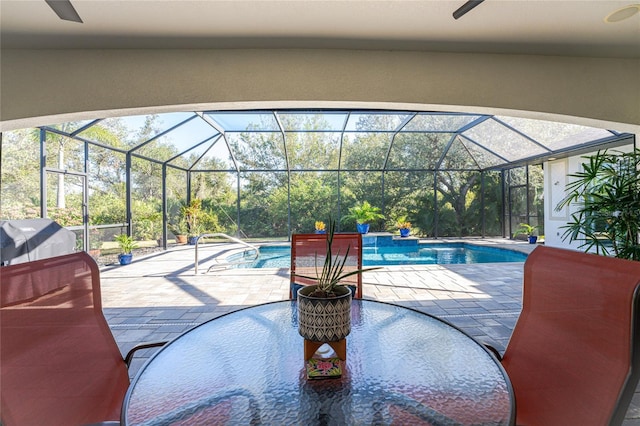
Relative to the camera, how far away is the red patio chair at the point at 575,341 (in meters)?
0.91

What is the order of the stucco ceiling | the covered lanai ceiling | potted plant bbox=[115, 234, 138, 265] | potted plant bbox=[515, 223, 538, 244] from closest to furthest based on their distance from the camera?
the stucco ceiling → potted plant bbox=[115, 234, 138, 265] → the covered lanai ceiling → potted plant bbox=[515, 223, 538, 244]

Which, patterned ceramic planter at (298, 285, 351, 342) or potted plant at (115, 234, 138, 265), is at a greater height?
patterned ceramic planter at (298, 285, 351, 342)

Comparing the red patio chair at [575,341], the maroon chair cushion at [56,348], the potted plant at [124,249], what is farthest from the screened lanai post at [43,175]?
the red patio chair at [575,341]

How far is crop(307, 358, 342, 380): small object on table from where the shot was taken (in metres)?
1.01

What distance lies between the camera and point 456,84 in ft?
A: 11.0

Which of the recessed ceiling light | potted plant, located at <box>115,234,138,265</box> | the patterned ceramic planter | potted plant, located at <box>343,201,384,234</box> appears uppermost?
the recessed ceiling light

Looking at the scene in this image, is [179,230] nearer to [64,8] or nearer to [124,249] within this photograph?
[124,249]

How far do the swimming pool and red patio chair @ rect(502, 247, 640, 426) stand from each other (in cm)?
588

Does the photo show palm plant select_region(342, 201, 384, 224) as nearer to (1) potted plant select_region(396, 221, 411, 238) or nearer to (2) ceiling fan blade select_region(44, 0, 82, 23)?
(1) potted plant select_region(396, 221, 411, 238)

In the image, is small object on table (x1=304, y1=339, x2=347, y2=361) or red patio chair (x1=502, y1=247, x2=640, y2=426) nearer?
red patio chair (x1=502, y1=247, x2=640, y2=426)

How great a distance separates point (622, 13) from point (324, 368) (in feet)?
11.8

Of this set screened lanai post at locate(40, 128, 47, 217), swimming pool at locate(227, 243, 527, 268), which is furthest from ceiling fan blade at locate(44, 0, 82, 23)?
swimming pool at locate(227, 243, 527, 268)

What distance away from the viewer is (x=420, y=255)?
28.7 ft

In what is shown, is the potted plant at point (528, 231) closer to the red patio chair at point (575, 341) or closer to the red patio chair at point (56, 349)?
the red patio chair at point (575, 341)
